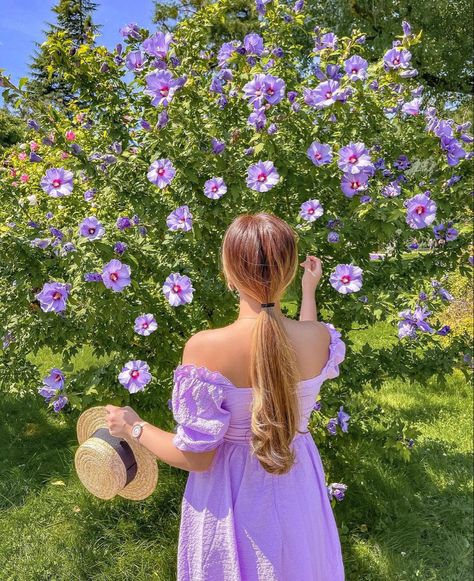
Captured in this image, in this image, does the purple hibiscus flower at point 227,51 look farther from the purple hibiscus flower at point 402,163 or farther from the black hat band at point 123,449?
the black hat band at point 123,449

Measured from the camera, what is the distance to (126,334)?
2.38m

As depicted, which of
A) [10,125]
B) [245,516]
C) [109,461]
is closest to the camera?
[245,516]

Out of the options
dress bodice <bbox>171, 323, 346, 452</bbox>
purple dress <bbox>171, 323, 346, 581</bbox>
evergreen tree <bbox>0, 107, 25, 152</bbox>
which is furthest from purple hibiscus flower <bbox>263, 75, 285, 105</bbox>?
evergreen tree <bbox>0, 107, 25, 152</bbox>

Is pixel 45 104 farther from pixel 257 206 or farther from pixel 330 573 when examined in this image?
pixel 330 573

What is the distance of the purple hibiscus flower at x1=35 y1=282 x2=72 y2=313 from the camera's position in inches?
79.3

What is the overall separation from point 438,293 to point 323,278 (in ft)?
1.84

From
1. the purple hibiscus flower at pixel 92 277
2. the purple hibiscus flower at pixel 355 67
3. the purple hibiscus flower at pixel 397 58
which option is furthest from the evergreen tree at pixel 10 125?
the purple hibiscus flower at pixel 397 58

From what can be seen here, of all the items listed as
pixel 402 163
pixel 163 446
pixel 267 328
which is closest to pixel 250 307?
pixel 267 328

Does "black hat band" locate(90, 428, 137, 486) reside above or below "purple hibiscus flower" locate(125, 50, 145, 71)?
below

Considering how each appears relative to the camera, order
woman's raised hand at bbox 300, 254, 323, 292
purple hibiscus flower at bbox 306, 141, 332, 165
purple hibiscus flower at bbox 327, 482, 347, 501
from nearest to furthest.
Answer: woman's raised hand at bbox 300, 254, 323, 292, purple hibiscus flower at bbox 306, 141, 332, 165, purple hibiscus flower at bbox 327, 482, 347, 501

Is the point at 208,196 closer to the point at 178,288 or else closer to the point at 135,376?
the point at 178,288

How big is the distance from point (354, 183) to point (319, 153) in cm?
19

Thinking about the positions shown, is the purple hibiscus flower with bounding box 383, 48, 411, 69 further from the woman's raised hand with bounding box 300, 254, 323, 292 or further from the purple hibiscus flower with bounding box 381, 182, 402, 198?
the woman's raised hand with bounding box 300, 254, 323, 292

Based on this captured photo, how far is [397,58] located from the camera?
2289mm
